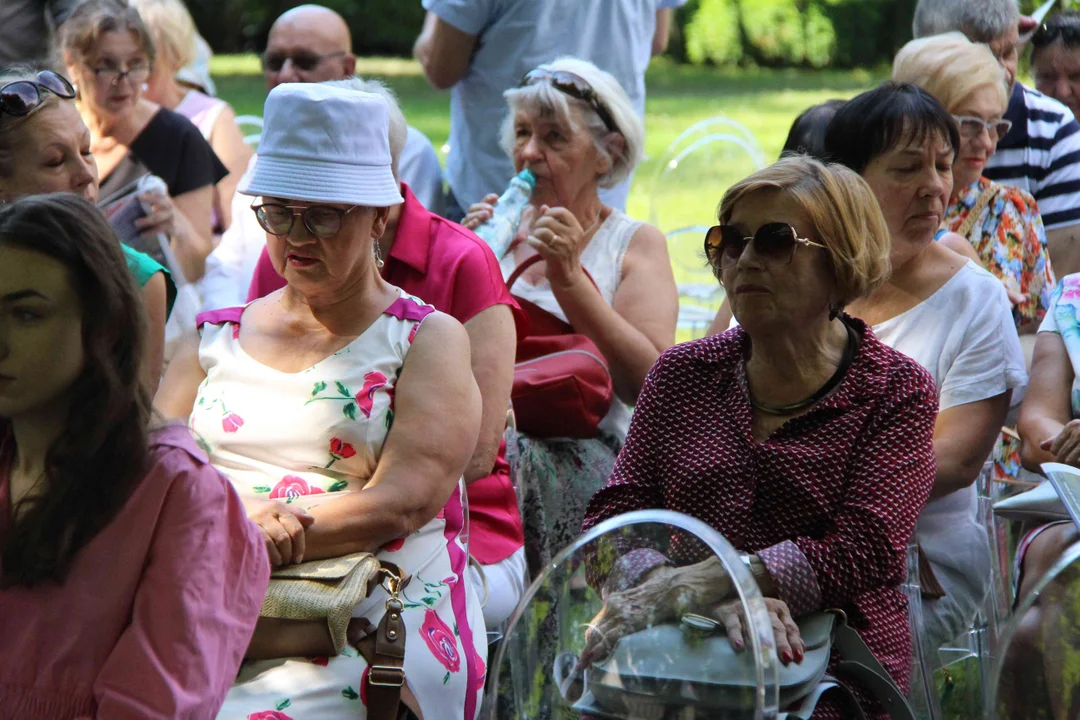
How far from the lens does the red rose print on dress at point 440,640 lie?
253 centimetres

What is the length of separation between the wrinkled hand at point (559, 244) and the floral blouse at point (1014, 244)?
1.25m

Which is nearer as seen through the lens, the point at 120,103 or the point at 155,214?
the point at 155,214

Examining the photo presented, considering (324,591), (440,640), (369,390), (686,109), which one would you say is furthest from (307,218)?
(686,109)

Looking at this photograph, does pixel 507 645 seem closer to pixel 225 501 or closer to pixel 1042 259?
pixel 225 501

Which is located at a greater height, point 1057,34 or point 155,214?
point 1057,34

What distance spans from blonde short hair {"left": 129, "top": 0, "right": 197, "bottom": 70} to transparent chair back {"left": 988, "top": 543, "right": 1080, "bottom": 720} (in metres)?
4.78

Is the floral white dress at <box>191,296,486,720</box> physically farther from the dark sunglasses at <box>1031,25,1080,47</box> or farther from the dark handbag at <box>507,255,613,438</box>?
the dark sunglasses at <box>1031,25,1080,47</box>

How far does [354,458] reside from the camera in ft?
Answer: 8.59

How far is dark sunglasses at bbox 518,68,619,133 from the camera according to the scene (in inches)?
163

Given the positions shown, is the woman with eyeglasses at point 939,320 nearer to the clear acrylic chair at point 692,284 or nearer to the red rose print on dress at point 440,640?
the red rose print on dress at point 440,640

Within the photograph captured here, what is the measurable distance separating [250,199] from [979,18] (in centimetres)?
261

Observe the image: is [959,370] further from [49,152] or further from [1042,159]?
[49,152]

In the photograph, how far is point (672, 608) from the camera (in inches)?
83.2

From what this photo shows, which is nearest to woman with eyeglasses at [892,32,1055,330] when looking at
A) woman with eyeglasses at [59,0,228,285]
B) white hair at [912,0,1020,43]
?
white hair at [912,0,1020,43]
